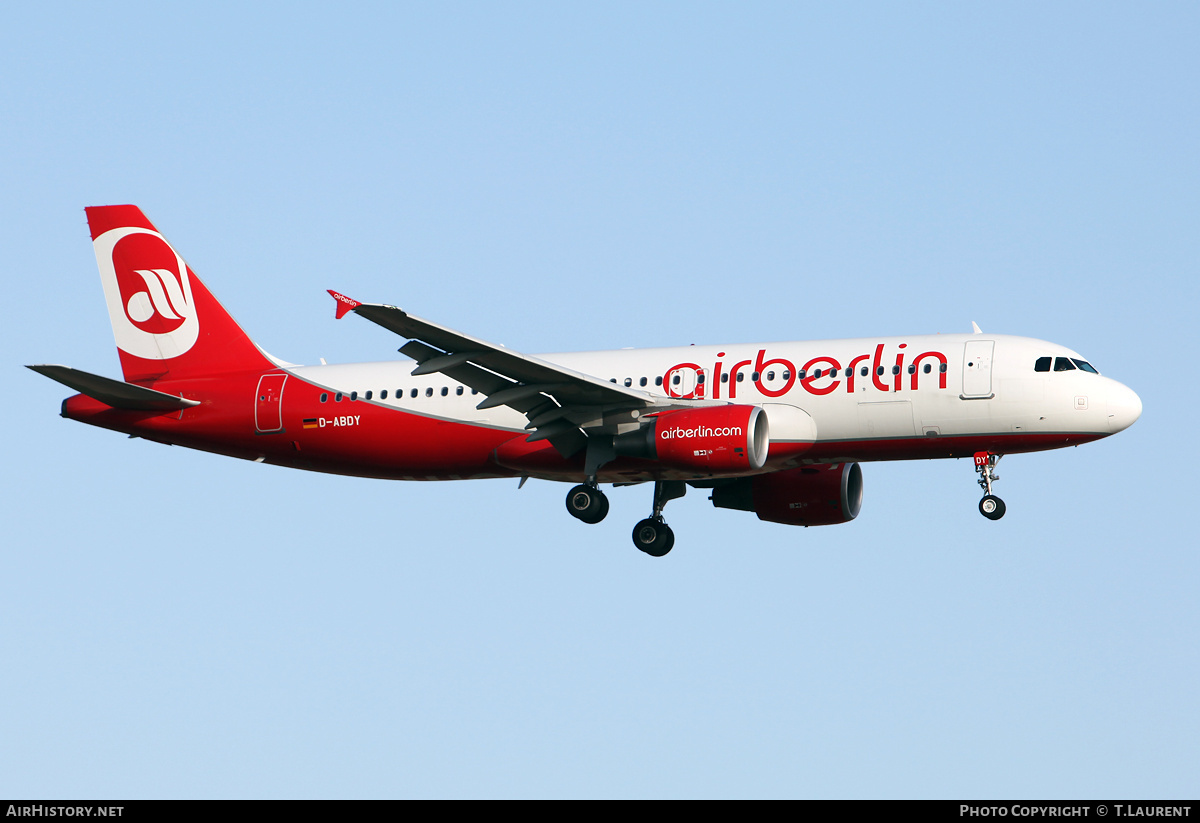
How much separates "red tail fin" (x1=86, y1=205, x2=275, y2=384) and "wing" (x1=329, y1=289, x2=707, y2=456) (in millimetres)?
8409

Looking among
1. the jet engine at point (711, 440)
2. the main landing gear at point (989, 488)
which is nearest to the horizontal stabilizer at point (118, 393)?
the jet engine at point (711, 440)

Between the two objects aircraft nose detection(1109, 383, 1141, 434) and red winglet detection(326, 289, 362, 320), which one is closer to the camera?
red winglet detection(326, 289, 362, 320)

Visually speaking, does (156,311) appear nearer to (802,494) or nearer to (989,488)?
(802,494)

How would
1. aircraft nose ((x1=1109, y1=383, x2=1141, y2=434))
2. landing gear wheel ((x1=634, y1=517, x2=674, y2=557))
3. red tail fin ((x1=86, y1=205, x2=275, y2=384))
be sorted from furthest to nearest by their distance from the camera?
red tail fin ((x1=86, y1=205, x2=275, y2=384)) → landing gear wheel ((x1=634, y1=517, x2=674, y2=557)) → aircraft nose ((x1=1109, y1=383, x2=1141, y2=434))

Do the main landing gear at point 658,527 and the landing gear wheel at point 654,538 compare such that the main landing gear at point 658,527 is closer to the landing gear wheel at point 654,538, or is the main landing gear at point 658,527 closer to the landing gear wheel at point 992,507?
the landing gear wheel at point 654,538

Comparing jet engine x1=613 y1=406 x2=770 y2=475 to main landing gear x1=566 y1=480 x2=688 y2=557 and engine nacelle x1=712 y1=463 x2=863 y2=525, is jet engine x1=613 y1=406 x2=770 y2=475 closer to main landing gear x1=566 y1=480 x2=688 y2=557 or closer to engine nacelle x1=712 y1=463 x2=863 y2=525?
main landing gear x1=566 y1=480 x2=688 y2=557

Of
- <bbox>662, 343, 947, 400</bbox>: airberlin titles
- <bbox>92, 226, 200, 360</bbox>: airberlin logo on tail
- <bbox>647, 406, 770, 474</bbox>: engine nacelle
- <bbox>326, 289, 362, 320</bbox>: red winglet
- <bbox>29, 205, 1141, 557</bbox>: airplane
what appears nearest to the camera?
<bbox>326, 289, 362, 320</bbox>: red winglet

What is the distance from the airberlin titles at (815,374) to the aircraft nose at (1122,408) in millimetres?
3729

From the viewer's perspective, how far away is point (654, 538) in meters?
41.7

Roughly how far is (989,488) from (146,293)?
22314 mm

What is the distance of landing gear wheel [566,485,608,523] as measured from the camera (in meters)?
40.0

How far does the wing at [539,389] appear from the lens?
35.1m

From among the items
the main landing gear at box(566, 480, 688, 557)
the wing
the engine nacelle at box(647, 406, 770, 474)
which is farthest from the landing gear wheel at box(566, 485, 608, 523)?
the engine nacelle at box(647, 406, 770, 474)

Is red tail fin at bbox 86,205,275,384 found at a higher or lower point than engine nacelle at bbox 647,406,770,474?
higher
